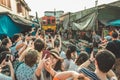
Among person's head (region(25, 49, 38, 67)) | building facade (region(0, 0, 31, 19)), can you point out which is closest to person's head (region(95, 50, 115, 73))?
person's head (region(25, 49, 38, 67))

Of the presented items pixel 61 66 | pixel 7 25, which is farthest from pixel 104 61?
pixel 7 25

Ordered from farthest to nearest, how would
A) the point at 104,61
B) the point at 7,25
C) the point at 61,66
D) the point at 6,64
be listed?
the point at 7,25
the point at 61,66
the point at 6,64
the point at 104,61

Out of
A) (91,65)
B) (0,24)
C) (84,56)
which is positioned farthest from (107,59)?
(0,24)

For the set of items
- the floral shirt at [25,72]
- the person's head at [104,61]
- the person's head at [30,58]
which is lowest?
the floral shirt at [25,72]

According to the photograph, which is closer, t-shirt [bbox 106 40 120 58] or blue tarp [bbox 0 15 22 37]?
t-shirt [bbox 106 40 120 58]

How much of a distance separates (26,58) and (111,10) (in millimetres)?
10876

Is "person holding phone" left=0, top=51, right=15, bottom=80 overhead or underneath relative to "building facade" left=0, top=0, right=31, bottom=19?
underneath

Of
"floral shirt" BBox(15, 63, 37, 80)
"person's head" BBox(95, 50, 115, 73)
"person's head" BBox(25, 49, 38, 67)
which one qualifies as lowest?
"floral shirt" BBox(15, 63, 37, 80)

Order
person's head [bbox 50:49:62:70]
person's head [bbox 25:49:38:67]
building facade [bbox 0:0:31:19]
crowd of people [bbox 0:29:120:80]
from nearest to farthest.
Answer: crowd of people [bbox 0:29:120:80], person's head [bbox 25:49:38:67], person's head [bbox 50:49:62:70], building facade [bbox 0:0:31:19]

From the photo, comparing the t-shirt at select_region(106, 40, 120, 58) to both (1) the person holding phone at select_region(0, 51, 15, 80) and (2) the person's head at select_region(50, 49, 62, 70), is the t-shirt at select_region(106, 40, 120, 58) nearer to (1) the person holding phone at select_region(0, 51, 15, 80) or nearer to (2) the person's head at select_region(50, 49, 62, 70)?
(2) the person's head at select_region(50, 49, 62, 70)

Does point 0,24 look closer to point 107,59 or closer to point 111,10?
point 111,10

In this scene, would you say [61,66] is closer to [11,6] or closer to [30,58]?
[30,58]

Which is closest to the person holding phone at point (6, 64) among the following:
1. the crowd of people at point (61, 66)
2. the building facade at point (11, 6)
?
the crowd of people at point (61, 66)

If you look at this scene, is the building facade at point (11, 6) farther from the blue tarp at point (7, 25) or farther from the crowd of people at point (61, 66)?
the crowd of people at point (61, 66)
